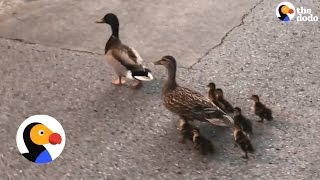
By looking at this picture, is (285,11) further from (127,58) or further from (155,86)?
(127,58)

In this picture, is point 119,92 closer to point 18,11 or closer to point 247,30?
point 247,30

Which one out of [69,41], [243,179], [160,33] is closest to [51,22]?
[69,41]

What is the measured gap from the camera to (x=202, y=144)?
425cm

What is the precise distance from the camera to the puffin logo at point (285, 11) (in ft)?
22.4

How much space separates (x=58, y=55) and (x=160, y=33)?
1.29 meters

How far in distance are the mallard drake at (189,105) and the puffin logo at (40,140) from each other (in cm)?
100

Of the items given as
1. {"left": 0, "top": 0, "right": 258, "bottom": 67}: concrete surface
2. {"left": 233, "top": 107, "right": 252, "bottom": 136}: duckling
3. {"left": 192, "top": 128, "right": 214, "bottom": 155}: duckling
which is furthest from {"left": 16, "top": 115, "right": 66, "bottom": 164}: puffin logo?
{"left": 0, "top": 0, "right": 258, "bottom": 67}: concrete surface

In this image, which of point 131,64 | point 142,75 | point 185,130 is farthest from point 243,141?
point 131,64

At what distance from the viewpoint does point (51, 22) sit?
6703 mm

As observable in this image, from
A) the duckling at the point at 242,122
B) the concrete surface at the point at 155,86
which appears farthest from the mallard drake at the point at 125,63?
the duckling at the point at 242,122

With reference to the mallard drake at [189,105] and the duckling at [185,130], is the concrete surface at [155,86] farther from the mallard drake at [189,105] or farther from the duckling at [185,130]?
the mallard drake at [189,105]

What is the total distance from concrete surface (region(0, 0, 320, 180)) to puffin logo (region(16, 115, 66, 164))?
7cm

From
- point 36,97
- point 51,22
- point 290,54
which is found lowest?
point 36,97

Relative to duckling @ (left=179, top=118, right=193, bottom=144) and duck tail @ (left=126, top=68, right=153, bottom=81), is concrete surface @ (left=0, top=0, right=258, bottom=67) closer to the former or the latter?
duck tail @ (left=126, top=68, right=153, bottom=81)
